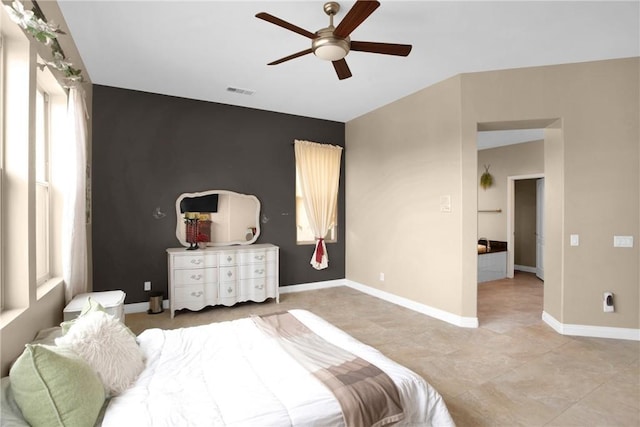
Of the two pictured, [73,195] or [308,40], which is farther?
[308,40]

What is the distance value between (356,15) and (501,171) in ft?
19.9

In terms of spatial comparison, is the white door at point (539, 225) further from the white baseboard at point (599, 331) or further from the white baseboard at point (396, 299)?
the white baseboard at point (396, 299)

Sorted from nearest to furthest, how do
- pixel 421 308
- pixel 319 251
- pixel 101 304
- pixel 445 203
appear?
1. pixel 101 304
2. pixel 445 203
3. pixel 421 308
4. pixel 319 251

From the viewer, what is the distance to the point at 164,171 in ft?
14.3

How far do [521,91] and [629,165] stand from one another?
1287 mm

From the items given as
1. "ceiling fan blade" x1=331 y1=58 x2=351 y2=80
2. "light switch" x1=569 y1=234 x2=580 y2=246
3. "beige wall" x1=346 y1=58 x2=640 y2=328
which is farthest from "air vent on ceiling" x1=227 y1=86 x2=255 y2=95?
"light switch" x1=569 y1=234 x2=580 y2=246

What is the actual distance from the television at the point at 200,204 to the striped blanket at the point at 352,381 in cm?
296

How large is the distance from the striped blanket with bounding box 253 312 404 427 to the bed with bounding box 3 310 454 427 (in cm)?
1

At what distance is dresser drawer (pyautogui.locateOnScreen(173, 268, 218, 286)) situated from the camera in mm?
4012

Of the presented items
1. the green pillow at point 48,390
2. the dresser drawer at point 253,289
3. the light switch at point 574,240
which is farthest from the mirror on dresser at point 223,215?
the light switch at point 574,240

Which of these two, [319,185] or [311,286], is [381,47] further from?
[311,286]

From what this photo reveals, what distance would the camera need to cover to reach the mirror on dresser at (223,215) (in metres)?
4.45

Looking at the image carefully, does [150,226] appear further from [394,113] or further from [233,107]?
[394,113]

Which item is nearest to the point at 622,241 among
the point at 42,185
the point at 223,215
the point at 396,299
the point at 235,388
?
the point at 396,299
